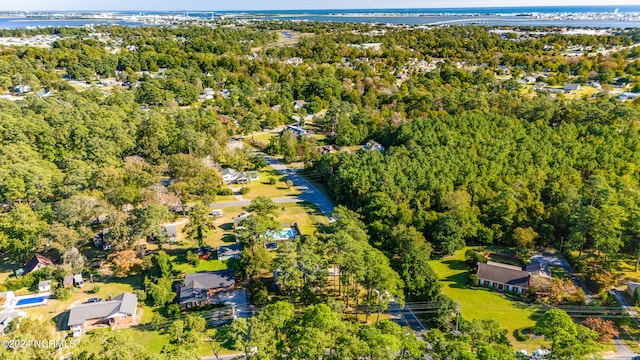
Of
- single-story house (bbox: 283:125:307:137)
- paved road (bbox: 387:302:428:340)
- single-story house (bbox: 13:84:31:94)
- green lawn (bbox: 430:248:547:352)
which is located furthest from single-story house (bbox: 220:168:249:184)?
single-story house (bbox: 13:84:31:94)

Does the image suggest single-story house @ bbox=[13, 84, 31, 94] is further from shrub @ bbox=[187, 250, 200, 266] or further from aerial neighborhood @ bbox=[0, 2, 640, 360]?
shrub @ bbox=[187, 250, 200, 266]

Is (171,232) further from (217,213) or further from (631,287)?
(631,287)

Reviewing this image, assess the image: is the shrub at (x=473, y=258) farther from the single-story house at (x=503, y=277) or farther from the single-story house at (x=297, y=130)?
the single-story house at (x=297, y=130)

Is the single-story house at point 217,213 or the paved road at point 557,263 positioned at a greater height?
the single-story house at point 217,213

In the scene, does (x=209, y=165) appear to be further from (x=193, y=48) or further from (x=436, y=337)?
(x=193, y=48)

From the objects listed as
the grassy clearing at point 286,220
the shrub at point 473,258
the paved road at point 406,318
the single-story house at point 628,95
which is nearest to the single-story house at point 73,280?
the grassy clearing at point 286,220

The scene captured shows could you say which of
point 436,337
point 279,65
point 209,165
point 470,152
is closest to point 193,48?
point 279,65
